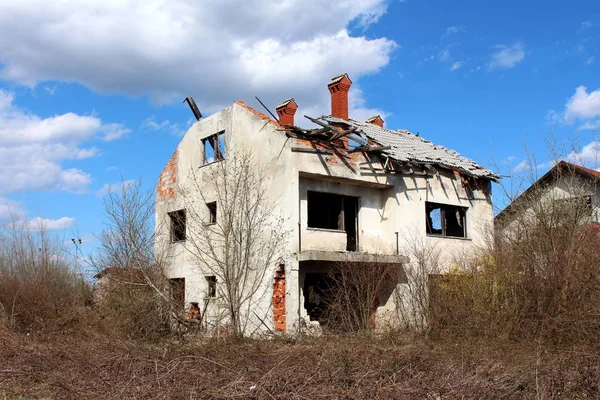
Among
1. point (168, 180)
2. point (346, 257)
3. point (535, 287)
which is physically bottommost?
point (535, 287)

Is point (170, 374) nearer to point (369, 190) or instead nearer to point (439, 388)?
point (439, 388)

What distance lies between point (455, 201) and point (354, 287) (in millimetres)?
6118

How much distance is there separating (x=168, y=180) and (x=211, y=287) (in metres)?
5.15

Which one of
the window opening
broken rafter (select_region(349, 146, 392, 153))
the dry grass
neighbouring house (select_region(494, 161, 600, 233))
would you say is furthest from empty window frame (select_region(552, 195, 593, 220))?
the window opening

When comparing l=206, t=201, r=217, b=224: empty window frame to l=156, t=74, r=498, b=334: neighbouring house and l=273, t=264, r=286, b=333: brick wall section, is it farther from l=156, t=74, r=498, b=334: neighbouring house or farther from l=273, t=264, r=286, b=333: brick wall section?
l=273, t=264, r=286, b=333: brick wall section

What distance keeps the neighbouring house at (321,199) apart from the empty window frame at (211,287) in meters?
0.04

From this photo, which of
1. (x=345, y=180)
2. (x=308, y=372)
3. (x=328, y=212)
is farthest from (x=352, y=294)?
(x=308, y=372)

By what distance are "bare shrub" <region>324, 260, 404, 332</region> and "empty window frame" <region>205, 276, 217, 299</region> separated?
3879mm

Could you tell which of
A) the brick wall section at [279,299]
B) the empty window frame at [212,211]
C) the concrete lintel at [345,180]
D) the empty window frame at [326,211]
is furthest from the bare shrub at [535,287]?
the empty window frame at [212,211]

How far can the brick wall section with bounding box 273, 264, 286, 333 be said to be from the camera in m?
17.0

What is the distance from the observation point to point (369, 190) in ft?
65.8

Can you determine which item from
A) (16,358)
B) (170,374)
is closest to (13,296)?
(16,358)

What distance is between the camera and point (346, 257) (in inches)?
685

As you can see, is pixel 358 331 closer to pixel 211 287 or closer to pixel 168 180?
pixel 211 287
